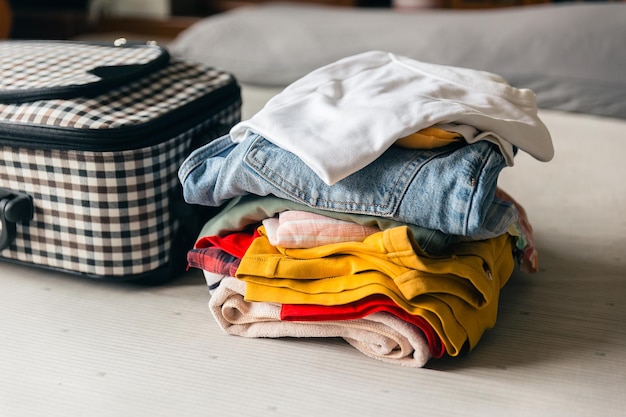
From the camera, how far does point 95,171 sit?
78cm

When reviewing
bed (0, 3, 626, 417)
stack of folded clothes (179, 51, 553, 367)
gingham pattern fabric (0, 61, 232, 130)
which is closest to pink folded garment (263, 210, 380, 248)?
stack of folded clothes (179, 51, 553, 367)

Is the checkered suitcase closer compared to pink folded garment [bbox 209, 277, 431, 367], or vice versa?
pink folded garment [bbox 209, 277, 431, 367]

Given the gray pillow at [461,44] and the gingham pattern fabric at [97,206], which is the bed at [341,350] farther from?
the gray pillow at [461,44]

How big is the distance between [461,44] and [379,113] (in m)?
0.86

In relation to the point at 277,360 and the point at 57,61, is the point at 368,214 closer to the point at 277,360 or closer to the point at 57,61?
the point at 277,360

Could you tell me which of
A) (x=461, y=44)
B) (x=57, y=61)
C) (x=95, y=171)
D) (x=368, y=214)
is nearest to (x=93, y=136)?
(x=95, y=171)

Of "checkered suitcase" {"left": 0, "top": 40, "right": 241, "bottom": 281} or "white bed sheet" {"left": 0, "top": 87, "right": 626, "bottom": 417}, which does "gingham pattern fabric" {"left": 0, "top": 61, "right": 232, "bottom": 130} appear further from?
"white bed sheet" {"left": 0, "top": 87, "right": 626, "bottom": 417}

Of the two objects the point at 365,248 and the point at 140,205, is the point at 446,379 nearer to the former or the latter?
the point at 365,248

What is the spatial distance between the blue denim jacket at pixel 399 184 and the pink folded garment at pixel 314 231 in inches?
0.8

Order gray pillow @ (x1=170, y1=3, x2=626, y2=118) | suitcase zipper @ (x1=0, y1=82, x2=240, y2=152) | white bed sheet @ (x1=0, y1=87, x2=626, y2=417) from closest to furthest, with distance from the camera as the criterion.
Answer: white bed sheet @ (x1=0, y1=87, x2=626, y2=417)
suitcase zipper @ (x1=0, y1=82, x2=240, y2=152)
gray pillow @ (x1=170, y1=3, x2=626, y2=118)

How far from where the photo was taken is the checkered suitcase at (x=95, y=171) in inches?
30.6

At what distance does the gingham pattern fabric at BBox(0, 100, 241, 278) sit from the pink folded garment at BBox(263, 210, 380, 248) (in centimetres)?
18

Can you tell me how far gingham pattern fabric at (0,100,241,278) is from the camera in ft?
2.57

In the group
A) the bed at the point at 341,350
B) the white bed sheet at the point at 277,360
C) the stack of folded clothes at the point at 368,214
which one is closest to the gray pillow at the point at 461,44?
the bed at the point at 341,350
